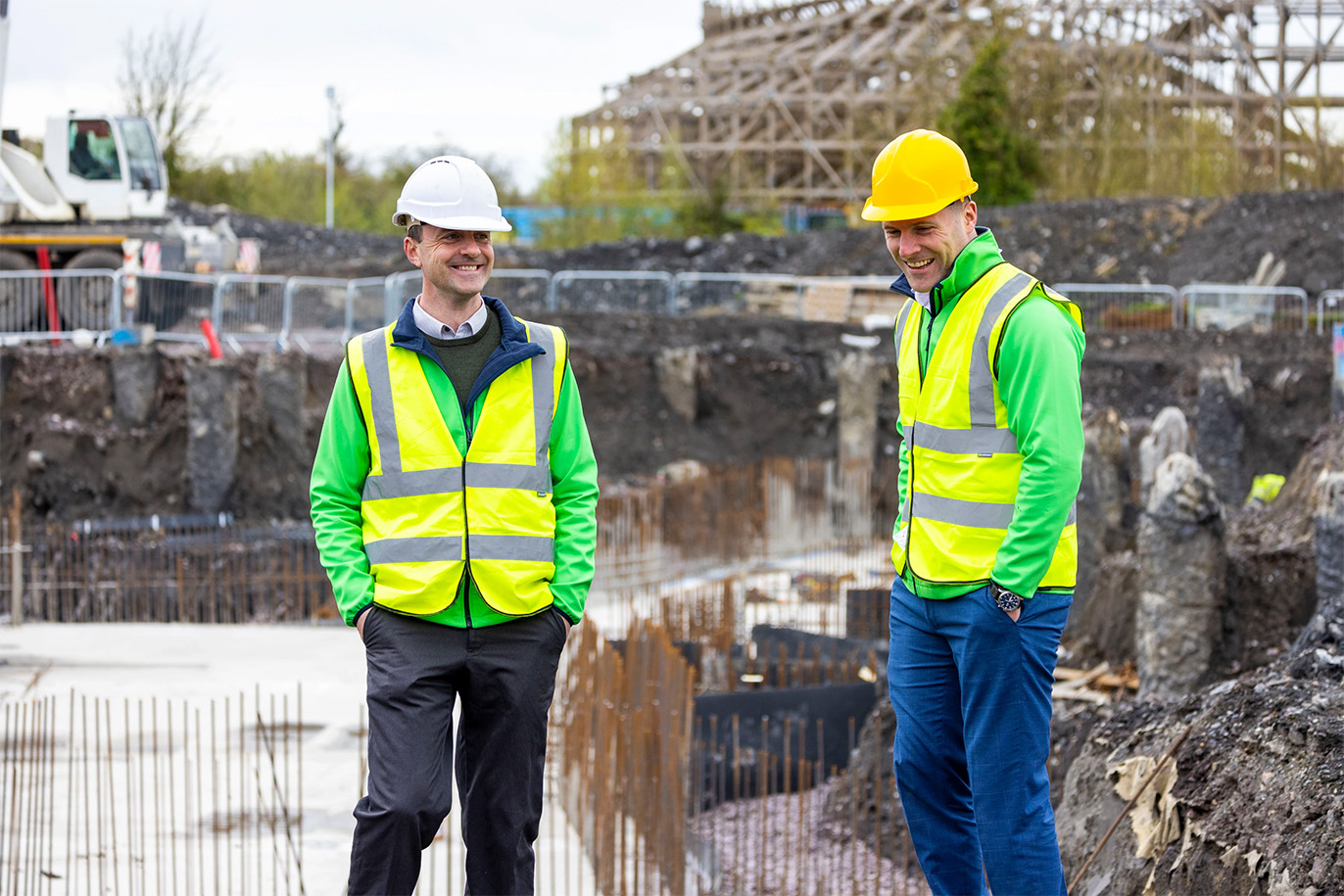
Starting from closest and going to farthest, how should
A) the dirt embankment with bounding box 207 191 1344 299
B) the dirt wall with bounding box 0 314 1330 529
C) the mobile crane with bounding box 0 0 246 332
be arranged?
the dirt wall with bounding box 0 314 1330 529
the mobile crane with bounding box 0 0 246 332
the dirt embankment with bounding box 207 191 1344 299

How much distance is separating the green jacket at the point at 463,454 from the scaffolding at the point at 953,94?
26.1 metres

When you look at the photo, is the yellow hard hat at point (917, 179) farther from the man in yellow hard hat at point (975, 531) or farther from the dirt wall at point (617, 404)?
the dirt wall at point (617, 404)

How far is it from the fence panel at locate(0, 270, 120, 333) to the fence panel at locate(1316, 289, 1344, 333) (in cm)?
1547

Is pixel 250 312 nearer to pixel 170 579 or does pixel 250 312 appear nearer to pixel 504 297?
pixel 504 297

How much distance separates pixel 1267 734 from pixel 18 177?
1852cm

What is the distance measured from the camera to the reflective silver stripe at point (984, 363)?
10.1 feet

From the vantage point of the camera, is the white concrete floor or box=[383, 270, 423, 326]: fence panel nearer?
the white concrete floor

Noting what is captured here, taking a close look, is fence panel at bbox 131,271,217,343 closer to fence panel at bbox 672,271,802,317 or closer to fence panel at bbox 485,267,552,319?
fence panel at bbox 485,267,552,319

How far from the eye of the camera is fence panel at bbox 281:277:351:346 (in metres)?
17.3

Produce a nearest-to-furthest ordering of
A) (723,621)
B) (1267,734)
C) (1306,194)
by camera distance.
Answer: (1267,734)
(723,621)
(1306,194)

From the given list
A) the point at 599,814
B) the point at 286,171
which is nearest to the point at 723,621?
the point at 599,814

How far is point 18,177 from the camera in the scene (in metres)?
18.4

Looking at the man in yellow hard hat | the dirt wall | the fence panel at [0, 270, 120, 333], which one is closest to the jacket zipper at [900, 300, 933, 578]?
the man in yellow hard hat

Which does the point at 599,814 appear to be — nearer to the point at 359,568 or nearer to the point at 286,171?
the point at 359,568
